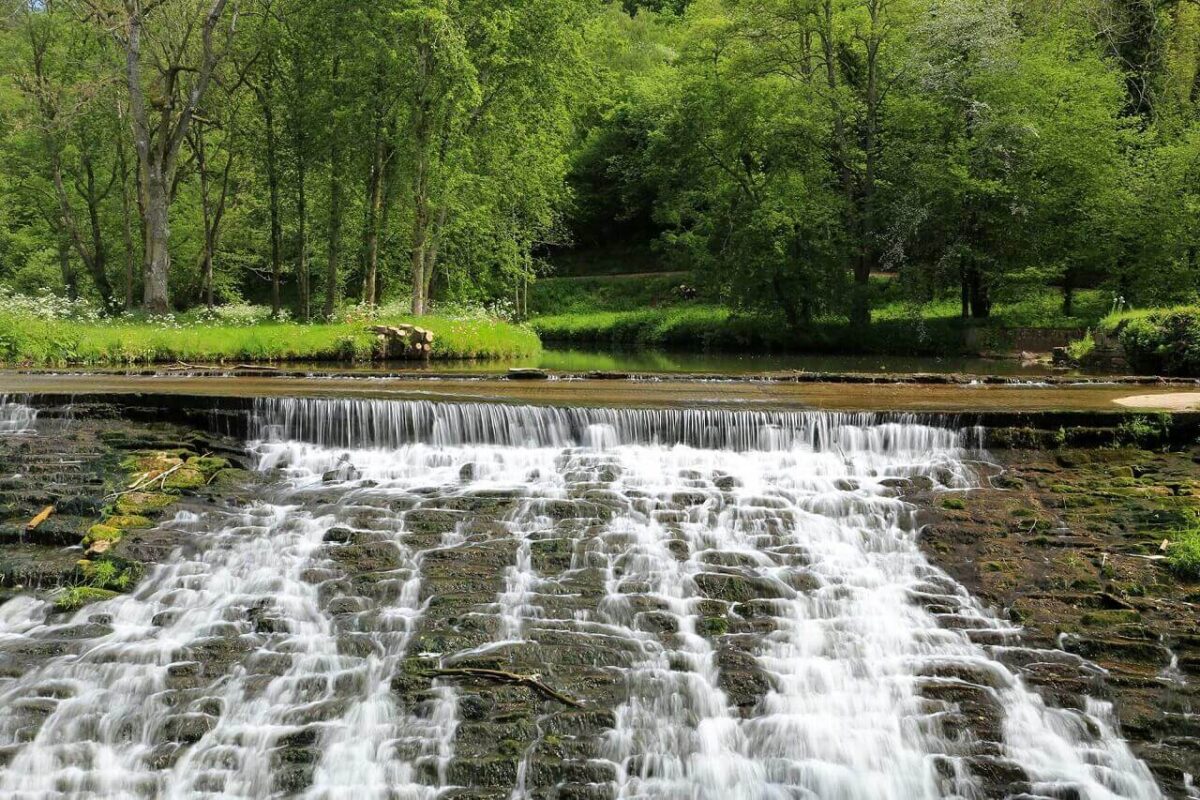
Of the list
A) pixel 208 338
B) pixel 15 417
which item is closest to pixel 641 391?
pixel 15 417

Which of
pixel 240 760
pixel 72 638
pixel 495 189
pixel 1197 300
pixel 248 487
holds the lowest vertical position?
pixel 240 760

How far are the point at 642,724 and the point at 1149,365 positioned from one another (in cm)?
1557

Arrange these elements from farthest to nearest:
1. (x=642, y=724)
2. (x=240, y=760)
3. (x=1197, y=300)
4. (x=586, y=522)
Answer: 1. (x=1197, y=300)
2. (x=586, y=522)
3. (x=642, y=724)
4. (x=240, y=760)

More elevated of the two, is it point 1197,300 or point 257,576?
point 1197,300

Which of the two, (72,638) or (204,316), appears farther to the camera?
(204,316)

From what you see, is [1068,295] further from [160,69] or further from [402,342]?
[160,69]

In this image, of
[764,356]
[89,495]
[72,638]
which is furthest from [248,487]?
[764,356]

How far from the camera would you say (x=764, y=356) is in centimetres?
2570

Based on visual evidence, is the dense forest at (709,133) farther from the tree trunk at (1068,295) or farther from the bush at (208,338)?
the bush at (208,338)

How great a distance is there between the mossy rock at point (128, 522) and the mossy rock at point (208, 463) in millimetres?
1134

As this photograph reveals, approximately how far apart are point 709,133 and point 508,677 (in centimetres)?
2496

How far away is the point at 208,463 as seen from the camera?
983 cm

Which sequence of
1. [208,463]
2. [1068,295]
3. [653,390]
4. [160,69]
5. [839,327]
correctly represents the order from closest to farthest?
[208,463] < [653,390] < [160,69] < [1068,295] < [839,327]

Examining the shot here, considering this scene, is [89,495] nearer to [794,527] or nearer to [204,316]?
[794,527]
